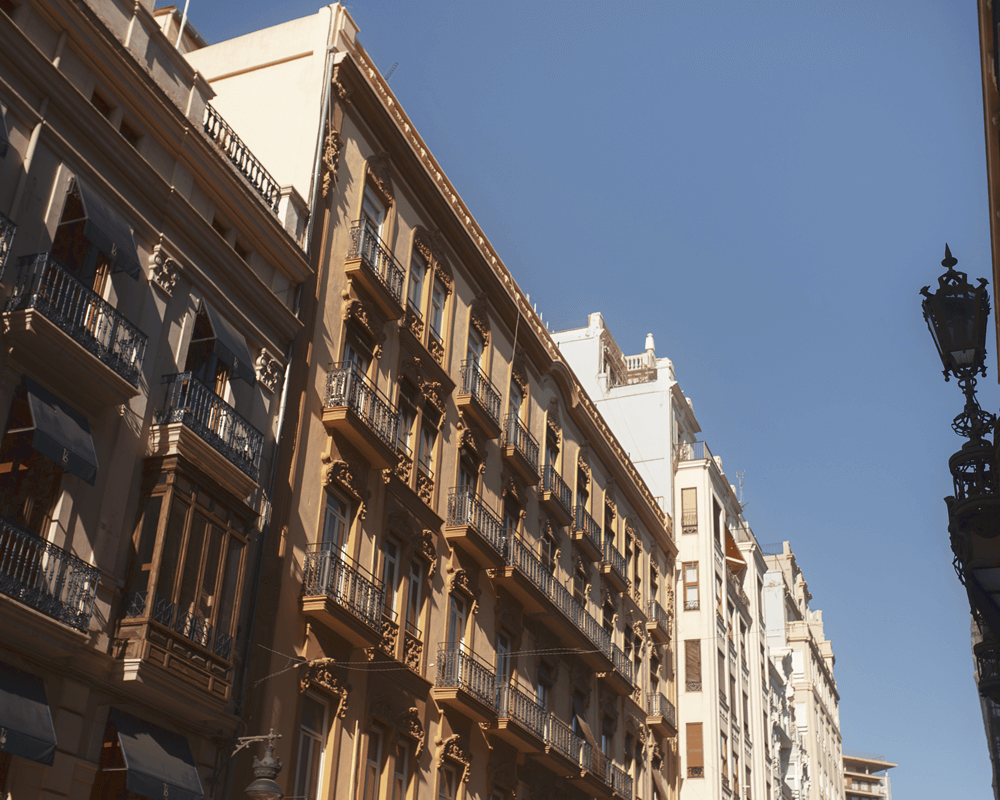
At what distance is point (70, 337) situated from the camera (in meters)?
14.2

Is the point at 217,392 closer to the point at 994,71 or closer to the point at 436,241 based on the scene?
the point at 436,241

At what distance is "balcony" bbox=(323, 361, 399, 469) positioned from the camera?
20.9 meters

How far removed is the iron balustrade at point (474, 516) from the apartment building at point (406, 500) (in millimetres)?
69

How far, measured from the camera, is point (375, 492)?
890 inches

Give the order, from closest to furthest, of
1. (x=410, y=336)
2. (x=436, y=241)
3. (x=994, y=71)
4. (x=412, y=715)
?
(x=994, y=71)
(x=412, y=715)
(x=410, y=336)
(x=436, y=241)

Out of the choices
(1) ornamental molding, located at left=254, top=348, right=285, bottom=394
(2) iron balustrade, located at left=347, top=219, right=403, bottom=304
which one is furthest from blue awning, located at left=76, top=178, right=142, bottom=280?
(2) iron balustrade, located at left=347, top=219, right=403, bottom=304

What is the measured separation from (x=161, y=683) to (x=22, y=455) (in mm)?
3588

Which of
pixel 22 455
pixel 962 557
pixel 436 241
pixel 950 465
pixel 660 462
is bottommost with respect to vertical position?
pixel 962 557

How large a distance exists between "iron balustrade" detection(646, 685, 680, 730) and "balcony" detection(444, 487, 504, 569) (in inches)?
554

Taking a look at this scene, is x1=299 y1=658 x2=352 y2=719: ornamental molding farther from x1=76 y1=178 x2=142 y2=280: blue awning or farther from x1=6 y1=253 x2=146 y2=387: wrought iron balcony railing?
x1=76 y1=178 x2=142 y2=280: blue awning

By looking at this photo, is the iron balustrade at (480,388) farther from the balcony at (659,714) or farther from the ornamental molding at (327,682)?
the balcony at (659,714)

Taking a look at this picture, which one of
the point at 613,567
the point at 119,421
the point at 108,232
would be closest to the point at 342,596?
the point at 119,421

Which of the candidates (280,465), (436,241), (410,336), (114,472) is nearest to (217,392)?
(280,465)

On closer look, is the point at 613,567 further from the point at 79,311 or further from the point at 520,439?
the point at 79,311
